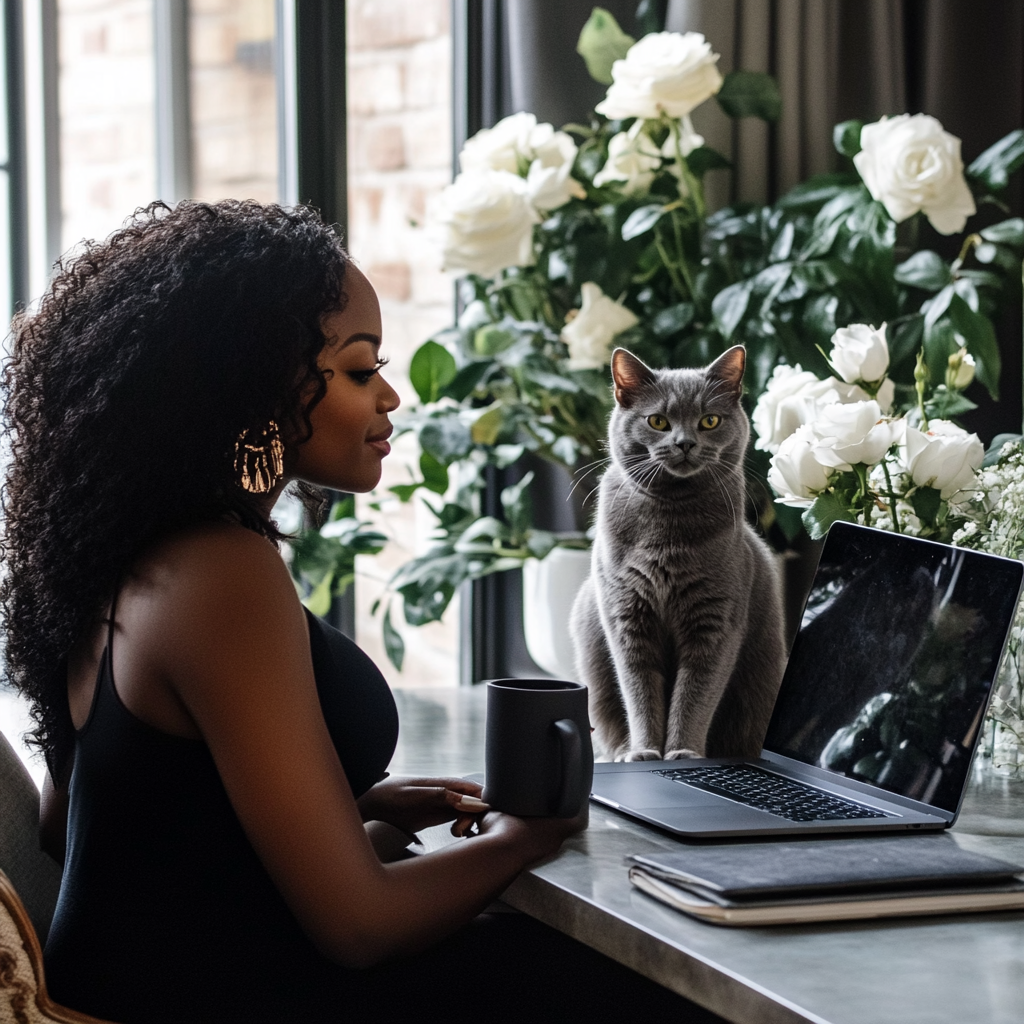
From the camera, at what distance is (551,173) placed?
1773 millimetres

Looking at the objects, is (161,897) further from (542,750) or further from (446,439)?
(446,439)

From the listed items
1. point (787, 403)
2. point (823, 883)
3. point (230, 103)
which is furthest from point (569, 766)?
point (230, 103)

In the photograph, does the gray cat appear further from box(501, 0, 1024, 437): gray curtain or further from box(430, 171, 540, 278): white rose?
box(501, 0, 1024, 437): gray curtain

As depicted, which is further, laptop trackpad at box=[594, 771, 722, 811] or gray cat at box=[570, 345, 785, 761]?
gray cat at box=[570, 345, 785, 761]

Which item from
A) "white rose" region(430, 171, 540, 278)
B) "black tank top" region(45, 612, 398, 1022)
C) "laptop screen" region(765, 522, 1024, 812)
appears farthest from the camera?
"white rose" region(430, 171, 540, 278)

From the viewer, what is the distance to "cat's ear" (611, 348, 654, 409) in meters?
1.31

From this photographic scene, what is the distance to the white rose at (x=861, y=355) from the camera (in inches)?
48.3

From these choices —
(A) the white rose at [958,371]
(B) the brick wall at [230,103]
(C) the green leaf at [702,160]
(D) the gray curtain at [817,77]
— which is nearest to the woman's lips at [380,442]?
(A) the white rose at [958,371]

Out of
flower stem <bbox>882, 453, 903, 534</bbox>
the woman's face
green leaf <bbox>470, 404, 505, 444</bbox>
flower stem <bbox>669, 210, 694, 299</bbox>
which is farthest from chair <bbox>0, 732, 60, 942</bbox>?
flower stem <bbox>669, 210, 694, 299</bbox>

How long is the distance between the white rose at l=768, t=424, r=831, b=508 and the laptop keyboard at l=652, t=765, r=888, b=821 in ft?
0.83

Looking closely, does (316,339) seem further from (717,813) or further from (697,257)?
(697,257)

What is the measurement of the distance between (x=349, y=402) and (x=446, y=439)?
851 millimetres

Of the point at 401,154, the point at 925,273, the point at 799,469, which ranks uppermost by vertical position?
the point at 401,154

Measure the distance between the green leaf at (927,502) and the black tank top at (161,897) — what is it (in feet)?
2.10
